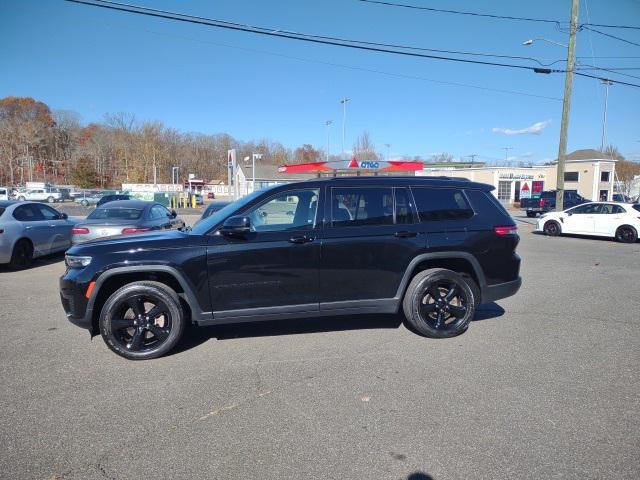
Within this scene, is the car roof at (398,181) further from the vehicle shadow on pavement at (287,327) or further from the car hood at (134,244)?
the vehicle shadow on pavement at (287,327)

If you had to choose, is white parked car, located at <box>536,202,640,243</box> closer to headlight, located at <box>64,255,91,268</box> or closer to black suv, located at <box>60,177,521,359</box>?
black suv, located at <box>60,177,521,359</box>

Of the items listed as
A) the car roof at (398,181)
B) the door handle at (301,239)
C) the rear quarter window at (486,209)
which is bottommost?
the door handle at (301,239)

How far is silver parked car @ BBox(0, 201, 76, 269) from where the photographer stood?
896 cm

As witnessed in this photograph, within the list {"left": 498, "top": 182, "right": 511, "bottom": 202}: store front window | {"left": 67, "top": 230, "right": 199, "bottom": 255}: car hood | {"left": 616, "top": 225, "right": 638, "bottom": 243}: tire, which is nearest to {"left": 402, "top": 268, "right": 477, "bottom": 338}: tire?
{"left": 67, "top": 230, "right": 199, "bottom": 255}: car hood

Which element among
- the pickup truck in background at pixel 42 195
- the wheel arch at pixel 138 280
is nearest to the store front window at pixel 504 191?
the wheel arch at pixel 138 280

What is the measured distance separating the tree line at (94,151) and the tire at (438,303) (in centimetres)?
7353

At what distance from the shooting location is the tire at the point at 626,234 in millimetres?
14992

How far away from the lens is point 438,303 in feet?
16.7

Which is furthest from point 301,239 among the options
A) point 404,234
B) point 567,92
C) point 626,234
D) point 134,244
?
point 567,92

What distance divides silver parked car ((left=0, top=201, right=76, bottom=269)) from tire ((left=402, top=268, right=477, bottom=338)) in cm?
840

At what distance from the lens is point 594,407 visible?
3453 mm

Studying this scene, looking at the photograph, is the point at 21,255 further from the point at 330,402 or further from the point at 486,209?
the point at 486,209

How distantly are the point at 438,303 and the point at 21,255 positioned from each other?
9005mm

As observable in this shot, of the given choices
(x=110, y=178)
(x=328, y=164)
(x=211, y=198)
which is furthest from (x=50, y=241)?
(x=110, y=178)
